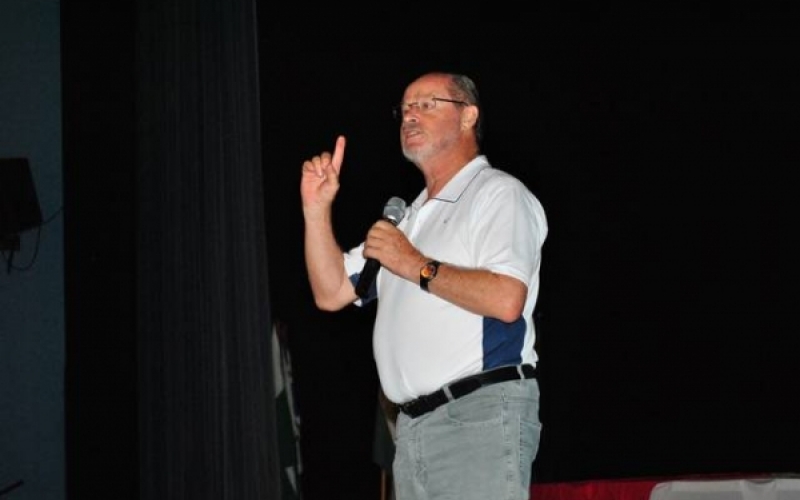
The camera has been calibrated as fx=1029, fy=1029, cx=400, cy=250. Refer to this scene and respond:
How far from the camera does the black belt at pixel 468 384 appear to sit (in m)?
1.88

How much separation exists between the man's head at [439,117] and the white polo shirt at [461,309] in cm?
13

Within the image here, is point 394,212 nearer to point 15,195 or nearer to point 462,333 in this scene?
point 462,333

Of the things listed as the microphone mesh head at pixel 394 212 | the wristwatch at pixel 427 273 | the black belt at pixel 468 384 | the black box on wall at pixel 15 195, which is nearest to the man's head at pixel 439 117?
the microphone mesh head at pixel 394 212

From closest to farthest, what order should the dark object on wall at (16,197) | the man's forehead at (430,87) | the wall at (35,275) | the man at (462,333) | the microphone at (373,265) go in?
the man at (462,333) → the microphone at (373,265) → the man's forehead at (430,87) → the dark object on wall at (16,197) → the wall at (35,275)

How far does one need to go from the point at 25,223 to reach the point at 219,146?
3.83 feet

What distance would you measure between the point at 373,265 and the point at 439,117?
0.39m

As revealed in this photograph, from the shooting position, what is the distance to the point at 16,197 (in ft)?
13.2

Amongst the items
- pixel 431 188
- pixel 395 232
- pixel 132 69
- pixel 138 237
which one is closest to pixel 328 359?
pixel 138 237

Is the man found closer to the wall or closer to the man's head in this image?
the man's head

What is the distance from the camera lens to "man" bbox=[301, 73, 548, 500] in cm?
185

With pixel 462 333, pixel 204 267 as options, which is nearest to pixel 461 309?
pixel 462 333

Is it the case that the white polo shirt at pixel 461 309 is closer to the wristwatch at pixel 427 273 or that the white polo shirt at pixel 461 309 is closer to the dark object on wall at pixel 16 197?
the wristwatch at pixel 427 273

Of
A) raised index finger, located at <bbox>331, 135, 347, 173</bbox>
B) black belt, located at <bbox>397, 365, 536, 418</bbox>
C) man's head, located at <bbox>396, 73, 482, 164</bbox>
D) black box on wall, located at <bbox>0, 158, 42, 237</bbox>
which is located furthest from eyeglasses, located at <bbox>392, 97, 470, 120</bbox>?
black box on wall, located at <bbox>0, 158, 42, 237</bbox>

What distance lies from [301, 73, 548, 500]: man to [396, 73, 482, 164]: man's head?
94 millimetres
